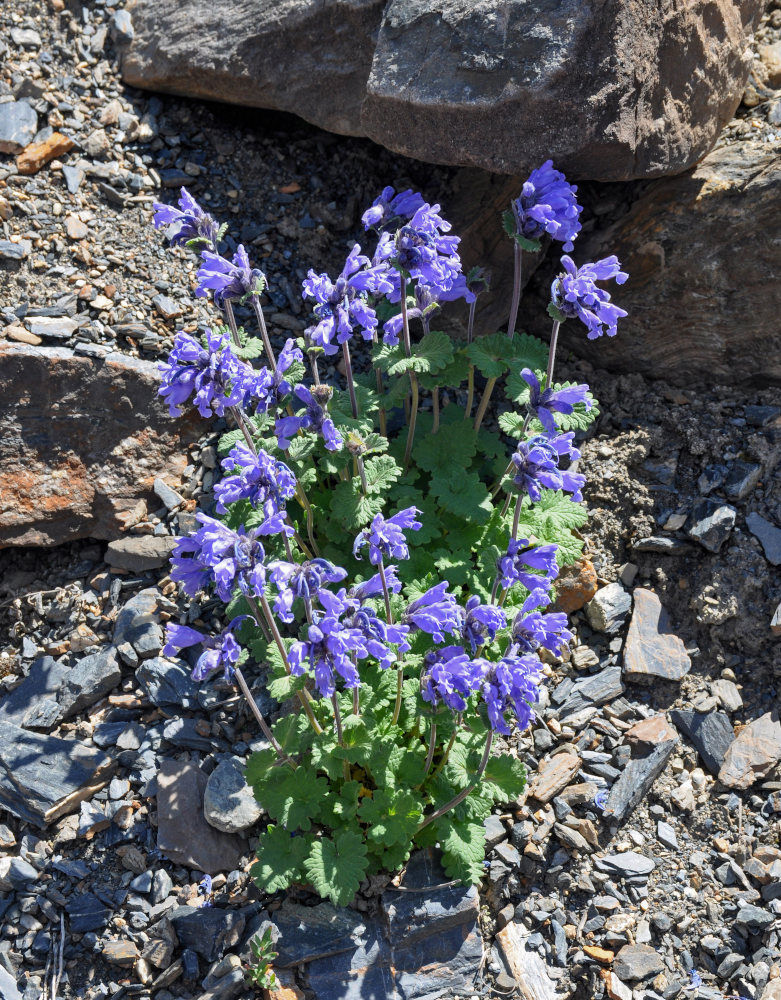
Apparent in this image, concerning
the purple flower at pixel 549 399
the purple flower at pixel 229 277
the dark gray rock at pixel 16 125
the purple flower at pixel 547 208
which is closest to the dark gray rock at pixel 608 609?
the purple flower at pixel 549 399

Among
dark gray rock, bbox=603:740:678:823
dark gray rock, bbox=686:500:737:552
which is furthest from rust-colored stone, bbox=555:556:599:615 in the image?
dark gray rock, bbox=603:740:678:823

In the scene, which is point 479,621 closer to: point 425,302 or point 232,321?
point 425,302

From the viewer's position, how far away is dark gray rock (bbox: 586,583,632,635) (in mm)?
5175

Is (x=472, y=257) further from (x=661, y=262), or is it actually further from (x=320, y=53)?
(x=320, y=53)

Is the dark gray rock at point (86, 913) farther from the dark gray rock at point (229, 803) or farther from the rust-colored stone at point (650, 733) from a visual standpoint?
the rust-colored stone at point (650, 733)

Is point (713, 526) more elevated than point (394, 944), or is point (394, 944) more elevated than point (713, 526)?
point (713, 526)

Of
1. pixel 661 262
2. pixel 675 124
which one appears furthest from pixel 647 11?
pixel 661 262

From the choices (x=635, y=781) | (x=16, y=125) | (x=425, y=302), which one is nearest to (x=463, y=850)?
(x=635, y=781)

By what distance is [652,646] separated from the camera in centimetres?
510

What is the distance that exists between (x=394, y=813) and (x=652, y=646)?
1.84m

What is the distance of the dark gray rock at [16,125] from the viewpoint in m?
6.13

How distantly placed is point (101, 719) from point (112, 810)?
0.51m

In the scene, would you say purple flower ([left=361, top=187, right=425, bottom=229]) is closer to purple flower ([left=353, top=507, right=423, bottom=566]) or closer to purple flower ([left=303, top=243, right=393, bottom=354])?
purple flower ([left=303, top=243, right=393, bottom=354])

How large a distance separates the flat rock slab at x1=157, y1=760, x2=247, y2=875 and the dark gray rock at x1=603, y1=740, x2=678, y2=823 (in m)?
1.80
